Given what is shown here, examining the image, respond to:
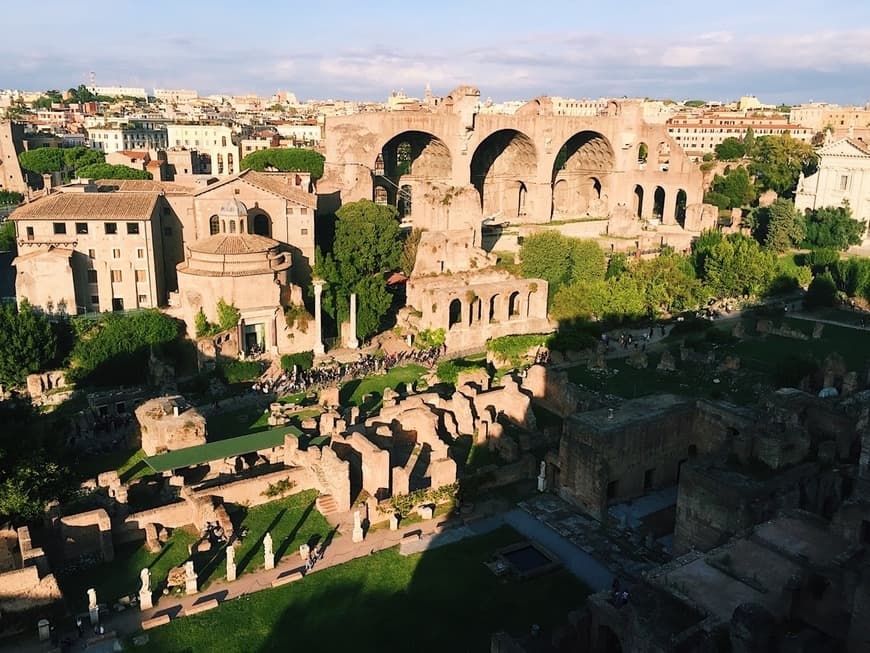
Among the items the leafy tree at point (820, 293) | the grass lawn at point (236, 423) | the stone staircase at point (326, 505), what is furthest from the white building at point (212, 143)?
the stone staircase at point (326, 505)

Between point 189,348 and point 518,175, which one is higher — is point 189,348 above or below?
below

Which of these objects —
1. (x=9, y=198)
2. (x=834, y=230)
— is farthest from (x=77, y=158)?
(x=834, y=230)

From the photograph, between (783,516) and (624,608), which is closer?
(624,608)

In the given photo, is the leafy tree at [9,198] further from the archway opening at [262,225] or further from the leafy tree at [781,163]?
the leafy tree at [781,163]

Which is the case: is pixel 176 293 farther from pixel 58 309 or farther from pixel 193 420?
pixel 193 420

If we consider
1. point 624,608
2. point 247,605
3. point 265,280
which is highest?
point 265,280

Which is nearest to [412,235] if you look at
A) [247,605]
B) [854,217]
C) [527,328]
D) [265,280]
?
[527,328]

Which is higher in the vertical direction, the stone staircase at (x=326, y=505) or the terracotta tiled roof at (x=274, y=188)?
the terracotta tiled roof at (x=274, y=188)

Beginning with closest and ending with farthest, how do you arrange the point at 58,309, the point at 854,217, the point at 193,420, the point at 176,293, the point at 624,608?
the point at 624,608 < the point at 193,420 < the point at 58,309 < the point at 176,293 < the point at 854,217

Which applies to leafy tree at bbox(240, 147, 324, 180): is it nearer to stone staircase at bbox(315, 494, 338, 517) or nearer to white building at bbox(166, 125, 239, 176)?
white building at bbox(166, 125, 239, 176)
